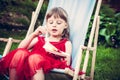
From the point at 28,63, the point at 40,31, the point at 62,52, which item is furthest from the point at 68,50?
the point at 28,63

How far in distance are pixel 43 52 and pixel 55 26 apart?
1.28 feet

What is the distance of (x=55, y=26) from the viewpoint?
207 inches

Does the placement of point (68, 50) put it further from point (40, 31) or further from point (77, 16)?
point (77, 16)

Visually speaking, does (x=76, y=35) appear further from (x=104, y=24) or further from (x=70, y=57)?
(x=104, y=24)

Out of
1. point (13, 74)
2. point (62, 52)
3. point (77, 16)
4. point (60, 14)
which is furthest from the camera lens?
point (77, 16)

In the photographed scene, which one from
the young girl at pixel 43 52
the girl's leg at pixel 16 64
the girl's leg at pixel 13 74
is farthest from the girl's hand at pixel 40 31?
the girl's leg at pixel 13 74

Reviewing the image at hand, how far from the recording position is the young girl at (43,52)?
4688 millimetres

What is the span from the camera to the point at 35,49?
207 inches

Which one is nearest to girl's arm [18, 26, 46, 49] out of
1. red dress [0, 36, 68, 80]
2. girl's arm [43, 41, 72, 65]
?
girl's arm [43, 41, 72, 65]

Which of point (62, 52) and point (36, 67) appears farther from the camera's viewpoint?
point (62, 52)

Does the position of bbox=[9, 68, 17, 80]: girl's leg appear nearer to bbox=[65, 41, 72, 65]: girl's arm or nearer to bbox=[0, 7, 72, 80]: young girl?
bbox=[0, 7, 72, 80]: young girl

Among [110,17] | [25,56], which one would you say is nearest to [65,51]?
[25,56]

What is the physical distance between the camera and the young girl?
4688 mm

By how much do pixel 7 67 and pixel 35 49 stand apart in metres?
0.56
